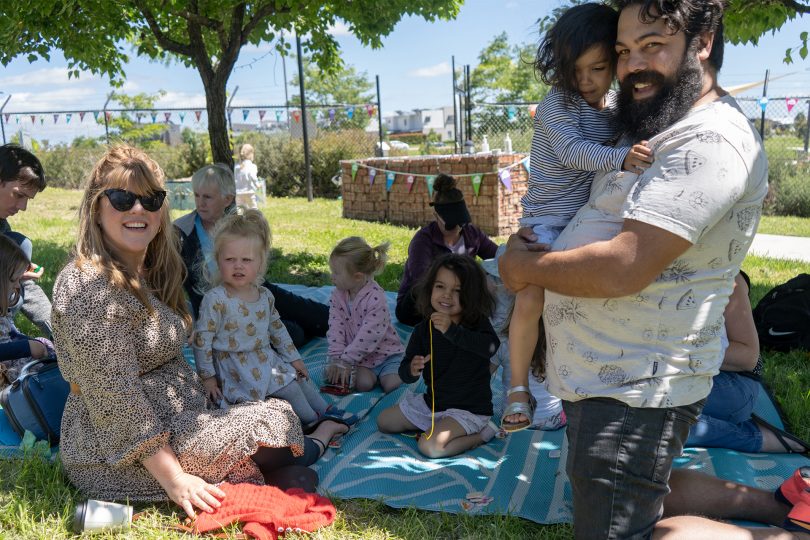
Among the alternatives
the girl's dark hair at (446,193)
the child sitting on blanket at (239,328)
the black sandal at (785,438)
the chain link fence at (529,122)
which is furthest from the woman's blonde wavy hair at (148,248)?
the chain link fence at (529,122)

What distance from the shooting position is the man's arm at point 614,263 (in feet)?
6.45

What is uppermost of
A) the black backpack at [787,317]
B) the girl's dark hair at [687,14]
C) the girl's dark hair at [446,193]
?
the girl's dark hair at [687,14]

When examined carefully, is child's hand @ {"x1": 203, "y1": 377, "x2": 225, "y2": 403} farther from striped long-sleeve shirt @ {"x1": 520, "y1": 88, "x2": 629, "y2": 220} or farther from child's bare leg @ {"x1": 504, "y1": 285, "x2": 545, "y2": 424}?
striped long-sleeve shirt @ {"x1": 520, "y1": 88, "x2": 629, "y2": 220}

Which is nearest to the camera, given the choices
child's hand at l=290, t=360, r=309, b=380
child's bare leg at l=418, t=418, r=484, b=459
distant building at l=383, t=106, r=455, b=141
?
child's bare leg at l=418, t=418, r=484, b=459

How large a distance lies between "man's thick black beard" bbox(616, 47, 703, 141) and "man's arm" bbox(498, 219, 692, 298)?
37cm

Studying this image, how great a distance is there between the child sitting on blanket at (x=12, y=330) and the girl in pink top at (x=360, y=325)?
1837 mm

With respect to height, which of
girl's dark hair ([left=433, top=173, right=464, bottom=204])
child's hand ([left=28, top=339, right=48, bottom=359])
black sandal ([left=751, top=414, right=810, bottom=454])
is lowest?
black sandal ([left=751, top=414, right=810, bottom=454])

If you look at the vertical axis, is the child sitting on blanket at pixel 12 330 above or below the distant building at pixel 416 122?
below

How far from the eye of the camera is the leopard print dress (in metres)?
2.74

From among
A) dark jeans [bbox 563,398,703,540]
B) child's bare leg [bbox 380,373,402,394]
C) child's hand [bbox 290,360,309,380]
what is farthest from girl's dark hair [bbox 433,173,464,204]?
dark jeans [bbox 563,398,703,540]

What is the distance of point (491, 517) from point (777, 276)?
6042 mm

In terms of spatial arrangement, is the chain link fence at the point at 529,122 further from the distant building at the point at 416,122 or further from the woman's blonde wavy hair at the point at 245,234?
the distant building at the point at 416,122

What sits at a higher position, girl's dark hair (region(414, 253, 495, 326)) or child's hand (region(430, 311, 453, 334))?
girl's dark hair (region(414, 253, 495, 326))

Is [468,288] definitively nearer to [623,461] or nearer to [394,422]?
[394,422]
